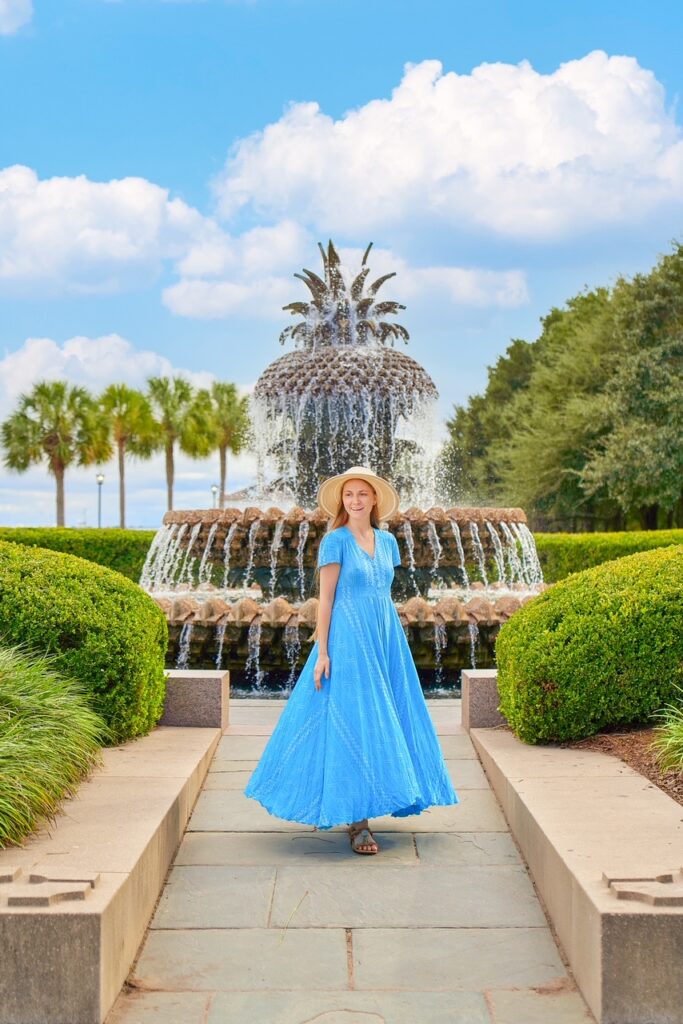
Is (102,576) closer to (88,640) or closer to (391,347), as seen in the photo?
A: (88,640)

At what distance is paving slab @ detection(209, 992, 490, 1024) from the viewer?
348cm

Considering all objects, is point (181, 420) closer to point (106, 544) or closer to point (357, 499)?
point (106, 544)

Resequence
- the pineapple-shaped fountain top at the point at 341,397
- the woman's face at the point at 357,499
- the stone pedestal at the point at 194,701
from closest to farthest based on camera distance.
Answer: the woman's face at the point at 357,499 < the stone pedestal at the point at 194,701 < the pineapple-shaped fountain top at the point at 341,397

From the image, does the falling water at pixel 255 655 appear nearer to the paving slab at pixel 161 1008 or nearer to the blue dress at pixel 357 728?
the blue dress at pixel 357 728

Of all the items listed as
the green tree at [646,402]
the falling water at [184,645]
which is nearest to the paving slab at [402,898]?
the falling water at [184,645]

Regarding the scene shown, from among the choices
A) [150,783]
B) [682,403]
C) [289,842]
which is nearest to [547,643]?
[289,842]

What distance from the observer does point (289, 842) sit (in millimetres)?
5258

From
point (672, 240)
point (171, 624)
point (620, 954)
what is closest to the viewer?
point (620, 954)

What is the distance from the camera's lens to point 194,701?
7.40m

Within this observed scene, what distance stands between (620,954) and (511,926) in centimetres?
85

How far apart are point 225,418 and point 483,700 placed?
4740cm

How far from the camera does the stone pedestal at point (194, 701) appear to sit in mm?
7387

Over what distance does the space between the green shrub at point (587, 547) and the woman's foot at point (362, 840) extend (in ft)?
50.8

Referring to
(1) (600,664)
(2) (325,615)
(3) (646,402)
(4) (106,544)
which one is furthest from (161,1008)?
(3) (646,402)
